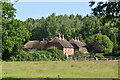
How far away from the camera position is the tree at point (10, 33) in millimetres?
55500

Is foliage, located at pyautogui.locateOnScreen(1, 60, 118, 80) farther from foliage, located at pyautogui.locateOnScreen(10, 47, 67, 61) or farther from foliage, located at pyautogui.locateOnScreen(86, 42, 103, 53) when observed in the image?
foliage, located at pyautogui.locateOnScreen(86, 42, 103, 53)

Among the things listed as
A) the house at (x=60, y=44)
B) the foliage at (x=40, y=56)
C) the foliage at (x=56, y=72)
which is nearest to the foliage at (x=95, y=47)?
the house at (x=60, y=44)

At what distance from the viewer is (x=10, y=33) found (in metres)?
57.5

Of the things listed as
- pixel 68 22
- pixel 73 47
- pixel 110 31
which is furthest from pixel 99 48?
pixel 68 22

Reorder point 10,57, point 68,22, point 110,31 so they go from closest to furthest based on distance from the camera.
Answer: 1. point 10,57
2. point 110,31
3. point 68,22

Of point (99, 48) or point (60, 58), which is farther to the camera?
point (99, 48)

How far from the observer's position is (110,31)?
113 meters

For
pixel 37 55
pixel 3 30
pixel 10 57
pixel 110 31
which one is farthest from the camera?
pixel 110 31

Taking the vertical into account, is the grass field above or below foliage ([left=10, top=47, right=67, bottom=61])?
above

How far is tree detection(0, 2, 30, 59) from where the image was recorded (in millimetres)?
55500

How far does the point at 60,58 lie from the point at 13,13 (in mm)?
17094

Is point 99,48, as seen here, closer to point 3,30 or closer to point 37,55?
point 37,55

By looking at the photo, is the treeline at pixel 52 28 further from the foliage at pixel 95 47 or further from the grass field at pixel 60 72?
the foliage at pixel 95 47

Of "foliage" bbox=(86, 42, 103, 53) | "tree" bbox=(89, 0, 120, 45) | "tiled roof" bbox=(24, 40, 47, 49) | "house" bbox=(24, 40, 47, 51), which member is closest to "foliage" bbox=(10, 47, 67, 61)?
"foliage" bbox=(86, 42, 103, 53)
